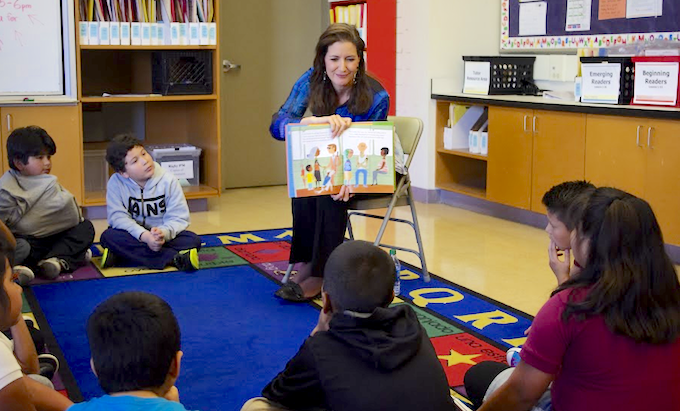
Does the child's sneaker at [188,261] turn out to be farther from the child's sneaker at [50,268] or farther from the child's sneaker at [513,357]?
the child's sneaker at [513,357]

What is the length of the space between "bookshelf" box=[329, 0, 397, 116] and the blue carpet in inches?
106

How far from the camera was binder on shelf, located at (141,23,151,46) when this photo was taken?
5699 mm

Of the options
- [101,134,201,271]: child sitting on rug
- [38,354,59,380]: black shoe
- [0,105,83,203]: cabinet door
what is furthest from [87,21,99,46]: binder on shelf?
[38,354,59,380]: black shoe

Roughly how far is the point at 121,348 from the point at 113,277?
2887mm

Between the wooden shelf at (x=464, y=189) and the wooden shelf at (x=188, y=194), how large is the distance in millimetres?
1654

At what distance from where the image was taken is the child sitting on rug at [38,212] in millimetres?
→ 4262

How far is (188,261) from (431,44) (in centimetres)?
277

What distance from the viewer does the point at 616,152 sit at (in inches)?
196

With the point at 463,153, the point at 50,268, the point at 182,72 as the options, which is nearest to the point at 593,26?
the point at 463,153

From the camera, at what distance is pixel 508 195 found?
5832 millimetres

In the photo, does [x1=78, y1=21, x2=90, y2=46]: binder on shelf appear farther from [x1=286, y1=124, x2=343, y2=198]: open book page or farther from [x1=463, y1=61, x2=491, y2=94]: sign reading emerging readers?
[x1=463, y1=61, x2=491, y2=94]: sign reading emerging readers

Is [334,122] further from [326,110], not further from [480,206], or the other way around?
[480,206]

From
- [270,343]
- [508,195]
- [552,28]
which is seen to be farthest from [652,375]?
[552,28]

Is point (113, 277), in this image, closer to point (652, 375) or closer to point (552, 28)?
point (652, 375)
